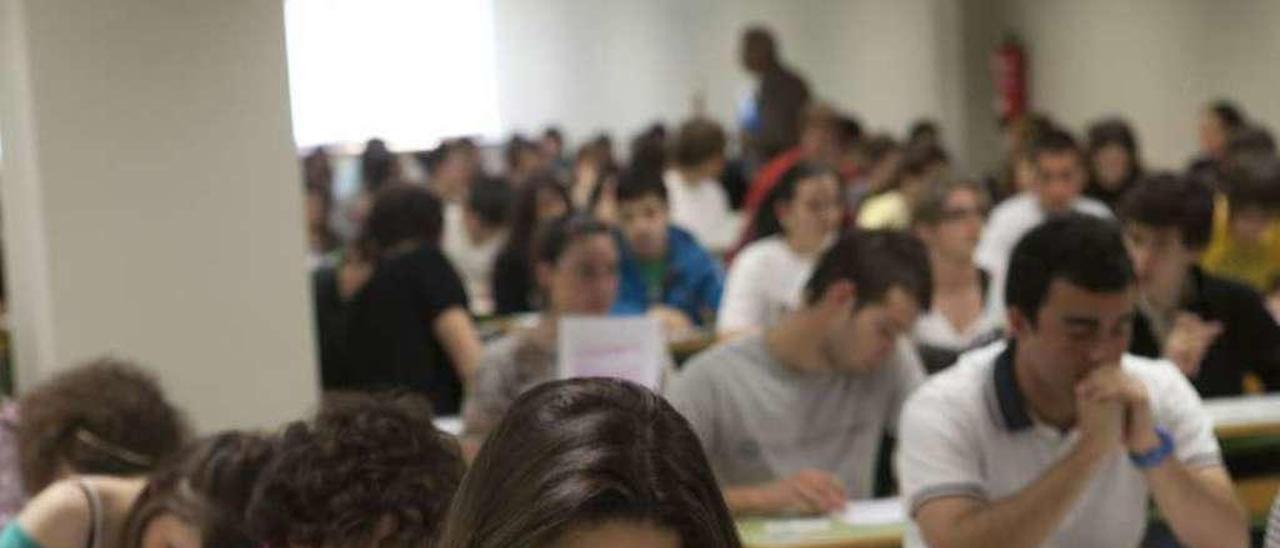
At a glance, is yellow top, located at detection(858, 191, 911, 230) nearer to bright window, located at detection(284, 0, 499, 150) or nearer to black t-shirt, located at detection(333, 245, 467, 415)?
black t-shirt, located at detection(333, 245, 467, 415)

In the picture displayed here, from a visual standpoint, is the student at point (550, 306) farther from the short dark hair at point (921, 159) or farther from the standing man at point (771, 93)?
the standing man at point (771, 93)

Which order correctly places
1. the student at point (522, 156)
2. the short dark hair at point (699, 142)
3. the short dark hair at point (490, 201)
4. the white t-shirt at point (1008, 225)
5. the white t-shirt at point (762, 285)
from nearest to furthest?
the white t-shirt at point (762, 285) < the white t-shirt at point (1008, 225) < the short dark hair at point (490, 201) < the short dark hair at point (699, 142) < the student at point (522, 156)

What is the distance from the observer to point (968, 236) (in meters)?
7.20

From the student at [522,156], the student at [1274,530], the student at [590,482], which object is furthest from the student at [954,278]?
the student at [522,156]

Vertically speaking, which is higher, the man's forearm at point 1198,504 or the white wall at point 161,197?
the white wall at point 161,197

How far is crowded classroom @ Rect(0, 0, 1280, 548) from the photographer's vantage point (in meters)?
2.63

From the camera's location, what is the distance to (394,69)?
61.2 ft

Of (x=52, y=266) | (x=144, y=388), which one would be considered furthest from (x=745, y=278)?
(x=144, y=388)

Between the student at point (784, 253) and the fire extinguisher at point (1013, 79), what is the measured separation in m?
8.10

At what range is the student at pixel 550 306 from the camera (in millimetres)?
5324

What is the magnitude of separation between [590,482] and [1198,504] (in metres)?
2.33

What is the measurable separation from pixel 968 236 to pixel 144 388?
3.85 meters

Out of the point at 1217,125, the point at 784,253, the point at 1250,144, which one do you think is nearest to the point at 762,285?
the point at 784,253

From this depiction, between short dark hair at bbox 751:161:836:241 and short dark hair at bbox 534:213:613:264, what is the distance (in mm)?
1708
